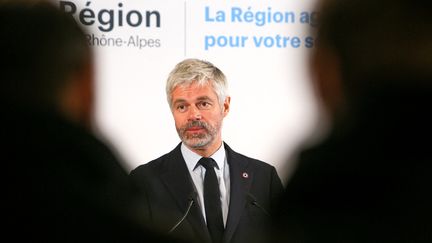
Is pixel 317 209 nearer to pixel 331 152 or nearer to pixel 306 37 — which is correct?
pixel 331 152

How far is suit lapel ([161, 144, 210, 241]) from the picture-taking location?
175 centimetres

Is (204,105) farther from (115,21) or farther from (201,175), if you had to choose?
(115,21)

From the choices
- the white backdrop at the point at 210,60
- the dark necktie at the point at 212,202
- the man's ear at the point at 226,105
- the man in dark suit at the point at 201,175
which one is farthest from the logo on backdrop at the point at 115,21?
the dark necktie at the point at 212,202

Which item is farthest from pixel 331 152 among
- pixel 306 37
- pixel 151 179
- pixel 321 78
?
pixel 151 179

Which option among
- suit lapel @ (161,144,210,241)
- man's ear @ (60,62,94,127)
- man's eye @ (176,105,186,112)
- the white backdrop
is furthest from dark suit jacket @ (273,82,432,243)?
man's ear @ (60,62,94,127)

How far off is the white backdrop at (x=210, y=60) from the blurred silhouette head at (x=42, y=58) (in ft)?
0.12

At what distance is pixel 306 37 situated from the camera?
181cm

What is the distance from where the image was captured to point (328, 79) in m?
1.83

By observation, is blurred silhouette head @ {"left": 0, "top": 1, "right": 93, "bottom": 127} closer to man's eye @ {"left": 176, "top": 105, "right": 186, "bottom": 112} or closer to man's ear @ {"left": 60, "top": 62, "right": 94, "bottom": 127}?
man's ear @ {"left": 60, "top": 62, "right": 94, "bottom": 127}

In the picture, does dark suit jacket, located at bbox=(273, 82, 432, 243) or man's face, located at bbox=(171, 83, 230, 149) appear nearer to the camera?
man's face, located at bbox=(171, 83, 230, 149)

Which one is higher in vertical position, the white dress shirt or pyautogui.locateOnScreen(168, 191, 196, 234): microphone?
the white dress shirt

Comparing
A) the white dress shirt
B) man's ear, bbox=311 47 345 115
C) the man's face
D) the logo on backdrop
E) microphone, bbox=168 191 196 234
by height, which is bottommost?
microphone, bbox=168 191 196 234

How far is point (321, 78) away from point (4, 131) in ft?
2.94

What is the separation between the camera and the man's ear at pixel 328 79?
5.98 ft
